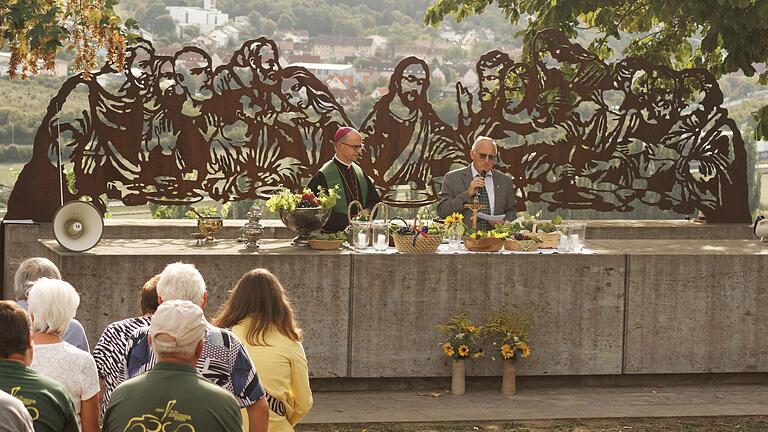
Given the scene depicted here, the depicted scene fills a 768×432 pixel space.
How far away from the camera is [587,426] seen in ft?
31.3

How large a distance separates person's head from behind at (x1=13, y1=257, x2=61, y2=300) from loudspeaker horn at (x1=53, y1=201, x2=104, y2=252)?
336 centimetres

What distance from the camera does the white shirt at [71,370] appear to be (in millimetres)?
5656

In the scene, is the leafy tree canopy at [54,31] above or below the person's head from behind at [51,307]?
above

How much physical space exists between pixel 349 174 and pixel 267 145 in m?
1.42

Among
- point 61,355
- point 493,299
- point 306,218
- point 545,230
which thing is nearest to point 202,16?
point 545,230

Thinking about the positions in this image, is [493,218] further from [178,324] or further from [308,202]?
[178,324]

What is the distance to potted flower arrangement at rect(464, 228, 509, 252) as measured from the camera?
10.6 metres

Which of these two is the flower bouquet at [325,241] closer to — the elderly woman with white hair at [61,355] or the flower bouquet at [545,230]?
the flower bouquet at [545,230]

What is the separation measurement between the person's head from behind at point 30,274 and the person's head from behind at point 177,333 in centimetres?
218

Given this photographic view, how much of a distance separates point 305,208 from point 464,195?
1505 mm

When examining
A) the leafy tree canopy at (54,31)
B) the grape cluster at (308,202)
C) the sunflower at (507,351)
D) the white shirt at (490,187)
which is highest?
the leafy tree canopy at (54,31)

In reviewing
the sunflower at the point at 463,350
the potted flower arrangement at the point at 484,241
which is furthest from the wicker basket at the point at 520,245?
the sunflower at the point at 463,350

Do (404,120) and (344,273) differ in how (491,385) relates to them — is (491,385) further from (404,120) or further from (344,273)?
(404,120)

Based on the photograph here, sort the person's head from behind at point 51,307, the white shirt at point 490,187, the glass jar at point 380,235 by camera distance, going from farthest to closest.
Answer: the white shirt at point 490,187
the glass jar at point 380,235
the person's head from behind at point 51,307
